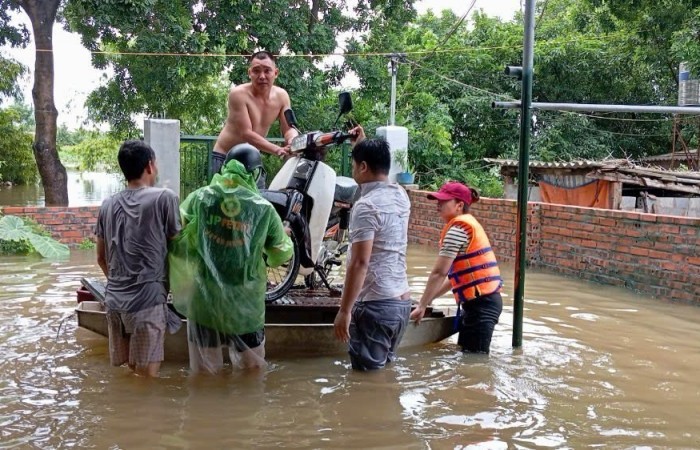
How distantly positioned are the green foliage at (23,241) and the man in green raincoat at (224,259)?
6.76 metres

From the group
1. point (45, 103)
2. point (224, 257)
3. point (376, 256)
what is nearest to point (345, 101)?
point (376, 256)

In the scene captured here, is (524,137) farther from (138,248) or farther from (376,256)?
(138,248)

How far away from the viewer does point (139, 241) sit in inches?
157

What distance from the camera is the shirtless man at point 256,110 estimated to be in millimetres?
5582

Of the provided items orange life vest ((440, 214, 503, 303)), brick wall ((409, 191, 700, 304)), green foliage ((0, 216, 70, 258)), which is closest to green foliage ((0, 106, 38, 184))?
green foliage ((0, 216, 70, 258))

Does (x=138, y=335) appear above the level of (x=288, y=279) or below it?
below

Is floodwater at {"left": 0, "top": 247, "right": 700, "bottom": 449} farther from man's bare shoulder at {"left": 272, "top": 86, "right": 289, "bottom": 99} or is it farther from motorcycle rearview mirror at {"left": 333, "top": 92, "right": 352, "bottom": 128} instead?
man's bare shoulder at {"left": 272, "top": 86, "right": 289, "bottom": 99}

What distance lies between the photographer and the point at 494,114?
20109 millimetres

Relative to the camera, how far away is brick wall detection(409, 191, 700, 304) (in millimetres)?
7438

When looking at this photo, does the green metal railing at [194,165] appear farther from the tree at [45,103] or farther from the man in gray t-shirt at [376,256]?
the man in gray t-shirt at [376,256]

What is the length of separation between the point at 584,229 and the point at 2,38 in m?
12.8

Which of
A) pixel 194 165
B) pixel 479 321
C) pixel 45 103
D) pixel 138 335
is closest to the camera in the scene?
pixel 138 335

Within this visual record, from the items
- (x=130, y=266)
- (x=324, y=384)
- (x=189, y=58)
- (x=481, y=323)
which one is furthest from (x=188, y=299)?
(x=189, y=58)

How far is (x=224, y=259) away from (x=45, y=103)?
11.4 meters
